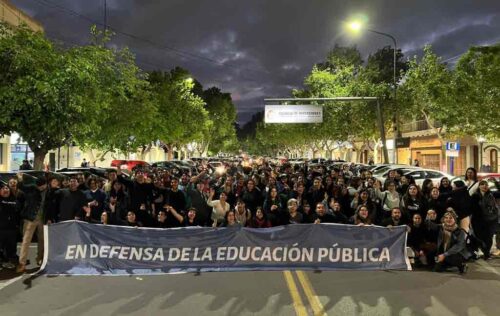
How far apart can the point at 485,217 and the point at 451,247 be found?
5.57 ft

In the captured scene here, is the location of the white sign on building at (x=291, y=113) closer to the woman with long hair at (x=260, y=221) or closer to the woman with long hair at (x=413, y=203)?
the woman with long hair at (x=413, y=203)

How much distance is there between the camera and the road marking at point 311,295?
6437 mm

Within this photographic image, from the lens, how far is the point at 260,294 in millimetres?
7207

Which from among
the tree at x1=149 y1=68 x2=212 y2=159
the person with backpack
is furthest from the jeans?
the tree at x1=149 y1=68 x2=212 y2=159

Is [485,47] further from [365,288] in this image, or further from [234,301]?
[234,301]

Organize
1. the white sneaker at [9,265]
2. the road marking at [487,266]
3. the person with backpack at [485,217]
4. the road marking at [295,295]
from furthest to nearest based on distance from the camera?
the person with backpack at [485,217] < the white sneaker at [9,265] < the road marking at [487,266] < the road marking at [295,295]

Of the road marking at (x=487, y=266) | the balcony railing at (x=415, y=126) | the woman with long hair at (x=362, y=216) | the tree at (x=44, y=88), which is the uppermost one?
the balcony railing at (x=415, y=126)

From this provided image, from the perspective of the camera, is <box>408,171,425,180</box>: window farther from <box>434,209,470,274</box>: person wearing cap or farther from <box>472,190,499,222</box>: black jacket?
<box>434,209,470,274</box>: person wearing cap

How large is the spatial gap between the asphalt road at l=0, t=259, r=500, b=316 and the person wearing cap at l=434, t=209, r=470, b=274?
0.25 metres

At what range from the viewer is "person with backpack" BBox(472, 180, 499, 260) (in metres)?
9.88

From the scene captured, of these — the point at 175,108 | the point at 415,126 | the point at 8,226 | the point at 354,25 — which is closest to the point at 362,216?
the point at 8,226

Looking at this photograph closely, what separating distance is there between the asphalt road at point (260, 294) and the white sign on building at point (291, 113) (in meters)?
32.3

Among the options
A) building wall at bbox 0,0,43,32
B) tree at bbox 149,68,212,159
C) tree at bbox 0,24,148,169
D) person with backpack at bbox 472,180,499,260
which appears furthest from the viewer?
tree at bbox 149,68,212,159

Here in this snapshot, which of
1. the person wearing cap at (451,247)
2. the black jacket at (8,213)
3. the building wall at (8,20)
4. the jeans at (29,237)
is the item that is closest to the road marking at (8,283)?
the jeans at (29,237)
